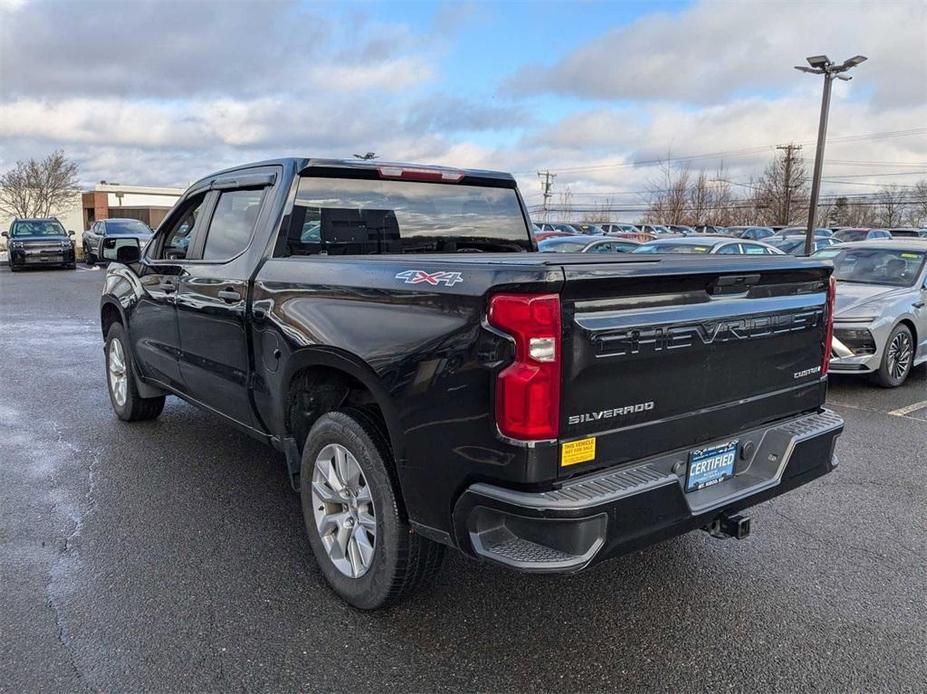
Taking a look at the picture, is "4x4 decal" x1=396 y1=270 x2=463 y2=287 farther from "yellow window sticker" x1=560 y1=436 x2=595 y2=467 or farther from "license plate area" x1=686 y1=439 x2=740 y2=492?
"license plate area" x1=686 y1=439 x2=740 y2=492

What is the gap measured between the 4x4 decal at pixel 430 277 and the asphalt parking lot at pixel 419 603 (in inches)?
58.0

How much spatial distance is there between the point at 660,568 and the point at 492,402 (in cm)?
175

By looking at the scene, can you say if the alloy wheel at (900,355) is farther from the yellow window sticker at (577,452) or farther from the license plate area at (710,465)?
the yellow window sticker at (577,452)

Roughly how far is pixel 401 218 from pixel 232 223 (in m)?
1.00

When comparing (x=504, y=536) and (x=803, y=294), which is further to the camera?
(x=803, y=294)

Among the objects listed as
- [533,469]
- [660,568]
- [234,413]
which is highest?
[533,469]

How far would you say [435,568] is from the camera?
318 cm

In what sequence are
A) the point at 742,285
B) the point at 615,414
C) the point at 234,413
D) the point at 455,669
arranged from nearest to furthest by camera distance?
the point at 615,414
the point at 455,669
the point at 742,285
the point at 234,413

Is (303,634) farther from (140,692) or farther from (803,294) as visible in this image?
(803,294)

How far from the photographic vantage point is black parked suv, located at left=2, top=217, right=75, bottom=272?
25.0 meters

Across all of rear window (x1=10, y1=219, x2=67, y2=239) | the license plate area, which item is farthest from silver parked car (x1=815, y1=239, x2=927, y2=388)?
rear window (x1=10, y1=219, x2=67, y2=239)

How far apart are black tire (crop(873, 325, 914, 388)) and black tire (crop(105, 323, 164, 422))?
706 centimetres

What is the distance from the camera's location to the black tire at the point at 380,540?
9.87ft

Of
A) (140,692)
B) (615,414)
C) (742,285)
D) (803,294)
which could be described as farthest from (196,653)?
(803,294)
